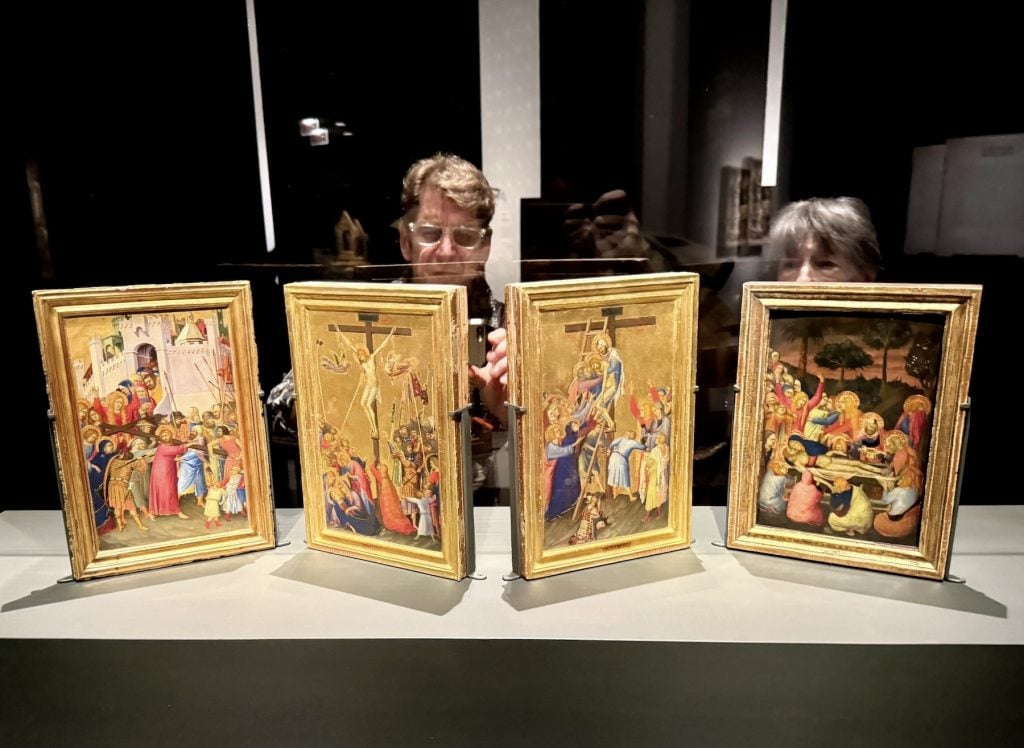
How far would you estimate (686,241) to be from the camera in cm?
162

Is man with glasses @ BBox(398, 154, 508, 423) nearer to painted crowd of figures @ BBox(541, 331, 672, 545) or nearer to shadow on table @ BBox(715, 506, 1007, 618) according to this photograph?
painted crowd of figures @ BBox(541, 331, 672, 545)

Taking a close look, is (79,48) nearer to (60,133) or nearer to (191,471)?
(60,133)

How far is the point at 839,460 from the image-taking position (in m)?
1.47

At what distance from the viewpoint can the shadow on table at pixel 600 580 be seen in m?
1.40

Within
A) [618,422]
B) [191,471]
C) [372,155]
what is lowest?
[191,471]

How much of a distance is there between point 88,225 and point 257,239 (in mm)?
384

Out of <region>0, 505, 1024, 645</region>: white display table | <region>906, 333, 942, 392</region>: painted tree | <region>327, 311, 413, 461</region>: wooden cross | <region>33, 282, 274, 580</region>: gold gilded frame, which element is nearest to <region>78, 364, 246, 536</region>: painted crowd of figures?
<region>33, 282, 274, 580</region>: gold gilded frame

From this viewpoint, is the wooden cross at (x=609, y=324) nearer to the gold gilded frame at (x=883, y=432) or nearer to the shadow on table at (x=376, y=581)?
the gold gilded frame at (x=883, y=432)

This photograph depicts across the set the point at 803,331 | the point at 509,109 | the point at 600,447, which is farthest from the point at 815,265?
the point at 509,109

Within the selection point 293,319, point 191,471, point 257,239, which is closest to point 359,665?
point 191,471

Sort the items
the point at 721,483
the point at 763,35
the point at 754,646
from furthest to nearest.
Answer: the point at 721,483 → the point at 763,35 → the point at 754,646

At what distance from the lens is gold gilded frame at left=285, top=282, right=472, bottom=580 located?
1.37 meters

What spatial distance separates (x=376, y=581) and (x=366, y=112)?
1019 mm

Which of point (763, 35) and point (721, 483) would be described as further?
point (721, 483)
